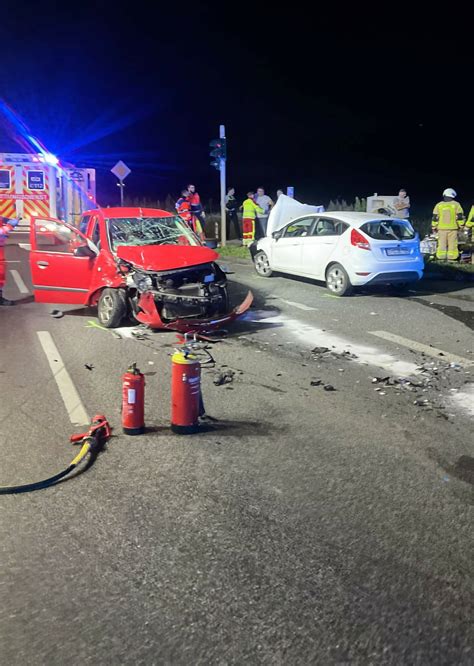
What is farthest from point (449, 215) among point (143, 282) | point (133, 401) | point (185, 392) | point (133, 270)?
point (133, 401)

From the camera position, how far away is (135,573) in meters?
3.26

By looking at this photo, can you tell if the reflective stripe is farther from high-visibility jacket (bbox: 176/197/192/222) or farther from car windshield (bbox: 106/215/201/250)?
high-visibility jacket (bbox: 176/197/192/222)

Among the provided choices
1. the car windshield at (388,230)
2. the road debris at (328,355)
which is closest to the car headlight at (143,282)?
the road debris at (328,355)

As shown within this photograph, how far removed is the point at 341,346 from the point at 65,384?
349 centimetres

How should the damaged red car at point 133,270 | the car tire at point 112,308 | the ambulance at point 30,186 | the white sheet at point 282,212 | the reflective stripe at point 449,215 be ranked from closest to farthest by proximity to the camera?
the damaged red car at point 133,270
the car tire at point 112,308
the reflective stripe at point 449,215
the white sheet at point 282,212
the ambulance at point 30,186

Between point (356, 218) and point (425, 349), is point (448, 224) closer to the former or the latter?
point (356, 218)

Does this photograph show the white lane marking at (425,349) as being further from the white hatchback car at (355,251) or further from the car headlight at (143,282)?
the car headlight at (143,282)

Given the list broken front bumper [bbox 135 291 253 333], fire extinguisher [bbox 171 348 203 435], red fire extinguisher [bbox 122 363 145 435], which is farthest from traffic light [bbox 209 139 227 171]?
red fire extinguisher [bbox 122 363 145 435]

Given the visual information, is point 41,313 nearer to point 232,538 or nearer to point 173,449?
point 173,449

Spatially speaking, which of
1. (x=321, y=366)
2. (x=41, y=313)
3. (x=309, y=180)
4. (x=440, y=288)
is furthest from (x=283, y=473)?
(x=309, y=180)

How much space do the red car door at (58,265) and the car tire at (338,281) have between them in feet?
15.4

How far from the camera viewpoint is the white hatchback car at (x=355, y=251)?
11656 millimetres

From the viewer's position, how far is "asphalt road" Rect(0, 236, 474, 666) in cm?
280

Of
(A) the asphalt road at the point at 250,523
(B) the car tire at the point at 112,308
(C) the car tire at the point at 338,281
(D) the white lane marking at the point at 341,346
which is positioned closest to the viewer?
(A) the asphalt road at the point at 250,523
